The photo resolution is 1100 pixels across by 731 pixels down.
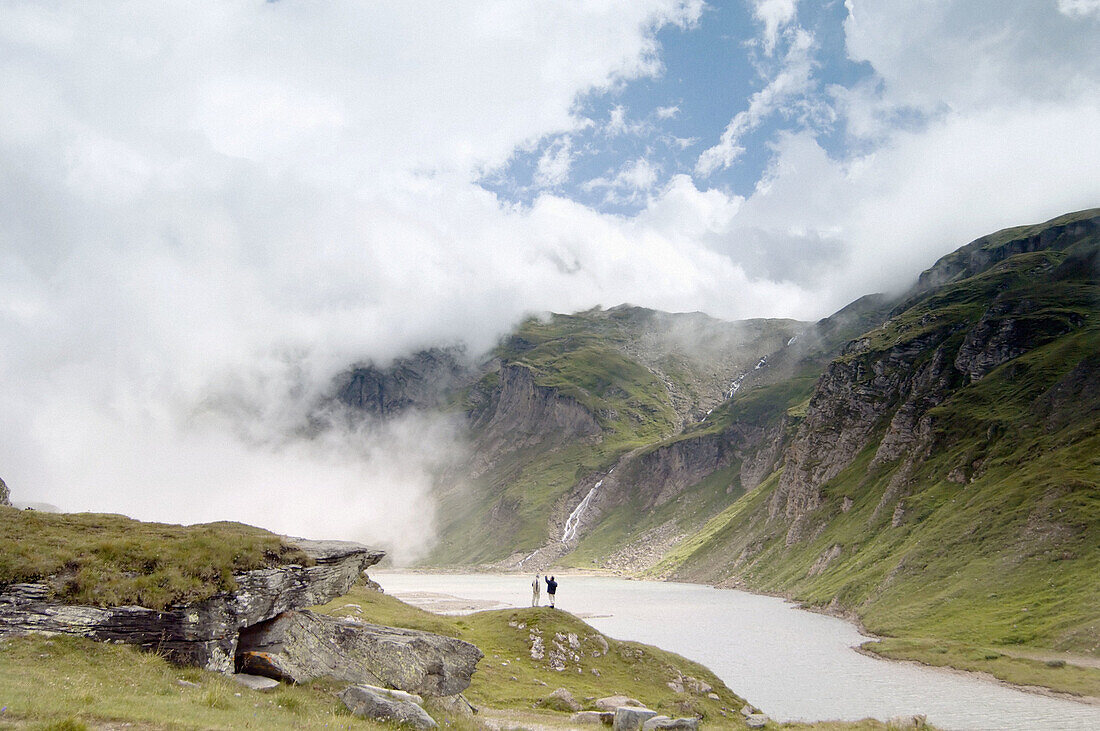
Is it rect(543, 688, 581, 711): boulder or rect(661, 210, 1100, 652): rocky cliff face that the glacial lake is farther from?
rect(543, 688, 581, 711): boulder

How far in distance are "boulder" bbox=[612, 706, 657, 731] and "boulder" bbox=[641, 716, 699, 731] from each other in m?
0.49

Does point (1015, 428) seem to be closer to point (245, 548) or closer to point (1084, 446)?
point (1084, 446)

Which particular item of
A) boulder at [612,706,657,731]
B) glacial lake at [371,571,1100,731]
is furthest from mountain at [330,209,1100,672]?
boulder at [612,706,657,731]

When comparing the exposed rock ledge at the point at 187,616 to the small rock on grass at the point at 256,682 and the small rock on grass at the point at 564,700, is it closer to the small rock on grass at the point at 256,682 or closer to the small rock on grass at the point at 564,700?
the small rock on grass at the point at 256,682

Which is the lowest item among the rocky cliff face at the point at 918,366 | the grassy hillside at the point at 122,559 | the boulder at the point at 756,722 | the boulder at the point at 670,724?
the boulder at the point at 756,722

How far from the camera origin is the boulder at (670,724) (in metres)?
26.0

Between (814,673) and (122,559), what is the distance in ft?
178

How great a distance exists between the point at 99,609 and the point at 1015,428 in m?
115

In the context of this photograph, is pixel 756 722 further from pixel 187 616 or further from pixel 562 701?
pixel 187 616

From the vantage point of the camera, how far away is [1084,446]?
7988 centimetres

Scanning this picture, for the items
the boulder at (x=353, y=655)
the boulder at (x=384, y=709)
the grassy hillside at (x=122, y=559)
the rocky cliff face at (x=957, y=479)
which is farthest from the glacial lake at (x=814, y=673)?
the grassy hillside at (x=122, y=559)

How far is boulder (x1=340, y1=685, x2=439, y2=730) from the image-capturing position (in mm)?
19625

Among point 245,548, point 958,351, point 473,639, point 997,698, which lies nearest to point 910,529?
point 997,698

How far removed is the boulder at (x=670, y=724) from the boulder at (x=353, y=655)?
8.30 meters
